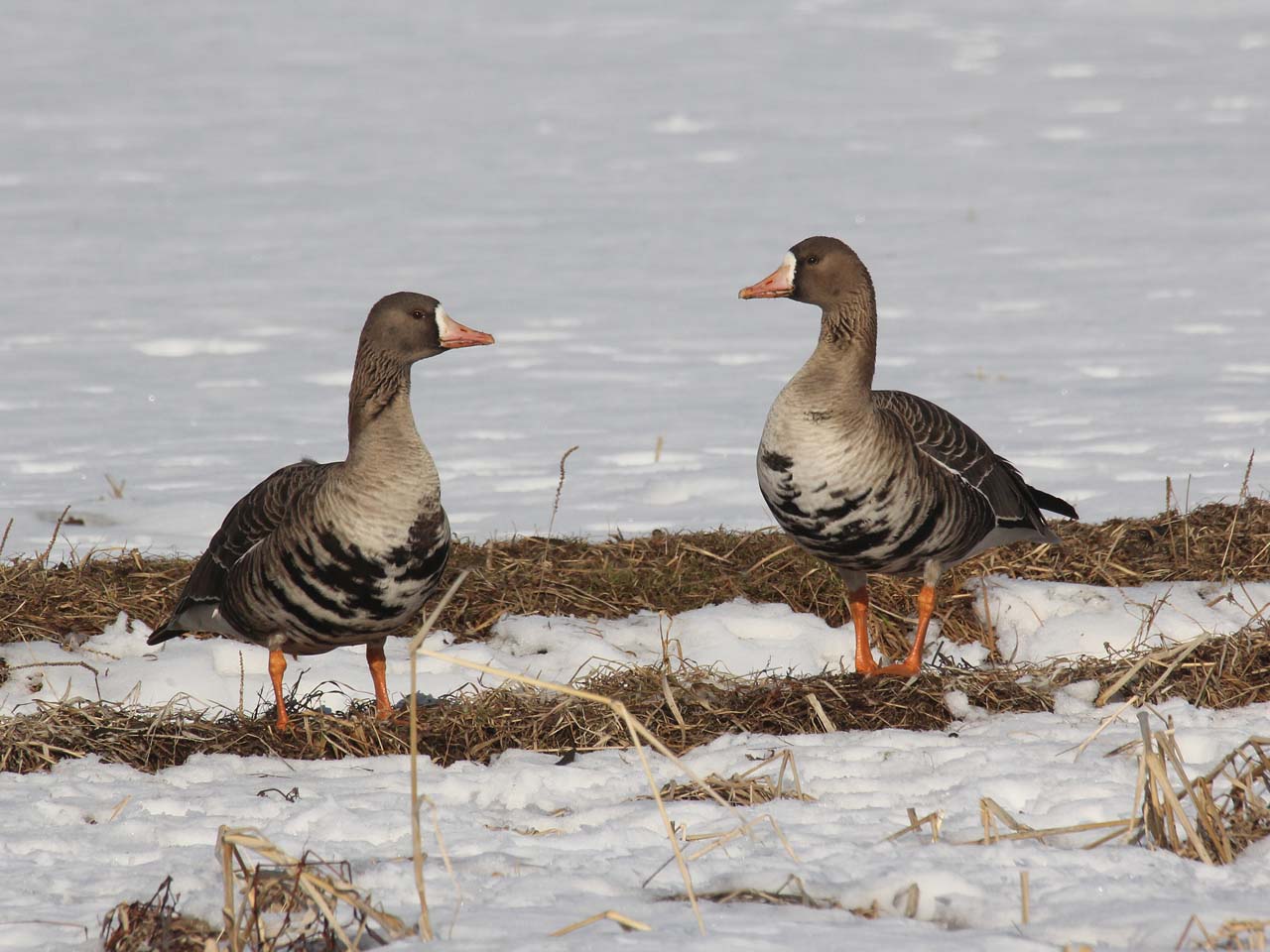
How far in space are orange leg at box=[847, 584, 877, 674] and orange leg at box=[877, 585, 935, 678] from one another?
0.10 m

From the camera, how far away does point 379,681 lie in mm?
6109

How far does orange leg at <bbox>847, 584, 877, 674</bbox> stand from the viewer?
652cm

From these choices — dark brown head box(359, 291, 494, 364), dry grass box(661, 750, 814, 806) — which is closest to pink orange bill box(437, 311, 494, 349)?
dark brown head box(359, 291, 494, 364)

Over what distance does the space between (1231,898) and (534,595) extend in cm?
403

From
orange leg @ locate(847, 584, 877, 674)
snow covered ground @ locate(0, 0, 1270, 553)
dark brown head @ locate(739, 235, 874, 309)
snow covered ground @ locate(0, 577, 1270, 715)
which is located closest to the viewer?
orange leg @ locate(847, 584, 877, 674)

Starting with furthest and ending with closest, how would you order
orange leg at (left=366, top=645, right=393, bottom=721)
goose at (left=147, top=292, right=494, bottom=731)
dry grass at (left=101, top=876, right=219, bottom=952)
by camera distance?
orange leg at (left=366, top=645, right=393, bottom=721) → goose at (left=147, top=292, right=494, bottom=731) → dry grass at (left=101, top=876, right=219, bottom=952)

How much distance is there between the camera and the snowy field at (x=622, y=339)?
4.25 m

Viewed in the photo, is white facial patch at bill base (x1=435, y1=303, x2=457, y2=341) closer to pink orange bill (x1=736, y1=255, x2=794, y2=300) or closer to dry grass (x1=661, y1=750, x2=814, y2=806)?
pink orange bill (x1=736, y1=255, x2=794, y2=300)

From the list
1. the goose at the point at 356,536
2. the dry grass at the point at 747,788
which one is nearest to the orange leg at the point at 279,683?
the goose at the point at 356,536

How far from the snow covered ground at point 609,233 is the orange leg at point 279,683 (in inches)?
101

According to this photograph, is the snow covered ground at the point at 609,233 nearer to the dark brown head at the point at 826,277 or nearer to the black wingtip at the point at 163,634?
the black wingtip at the point at 163,634

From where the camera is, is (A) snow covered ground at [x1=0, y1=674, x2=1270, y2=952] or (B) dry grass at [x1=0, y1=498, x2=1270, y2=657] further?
(B) dry grass at [x1=0, y1=498, x2=1270, y2=657]

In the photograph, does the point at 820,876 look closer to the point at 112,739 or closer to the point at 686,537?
the point at 112,739

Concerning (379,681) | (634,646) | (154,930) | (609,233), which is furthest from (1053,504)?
(609,233)
